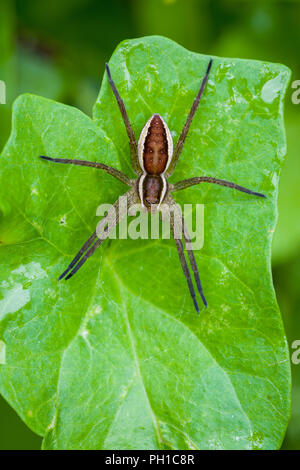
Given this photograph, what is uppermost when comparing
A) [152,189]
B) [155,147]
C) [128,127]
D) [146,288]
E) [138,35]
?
[138,35]

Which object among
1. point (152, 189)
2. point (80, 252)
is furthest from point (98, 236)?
point (152, 189)

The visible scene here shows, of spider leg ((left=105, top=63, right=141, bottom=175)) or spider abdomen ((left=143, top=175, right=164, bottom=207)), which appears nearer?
spider leg ((left=105, top=63, right=141, bottom=175))

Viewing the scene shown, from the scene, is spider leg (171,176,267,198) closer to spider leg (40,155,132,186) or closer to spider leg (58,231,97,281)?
spider leg (40,155,132,186)

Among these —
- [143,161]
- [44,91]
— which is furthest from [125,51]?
[44,91]

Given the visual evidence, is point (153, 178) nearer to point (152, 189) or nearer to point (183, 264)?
point (152, 189)

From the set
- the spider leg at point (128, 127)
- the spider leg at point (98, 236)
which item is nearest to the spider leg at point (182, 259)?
the spider leg at point (98, 236)

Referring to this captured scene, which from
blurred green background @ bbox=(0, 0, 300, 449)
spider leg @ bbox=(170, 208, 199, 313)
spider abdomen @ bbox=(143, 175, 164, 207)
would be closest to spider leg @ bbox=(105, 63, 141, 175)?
spider abdomen @ bbox=(143, 175, 164, 207)

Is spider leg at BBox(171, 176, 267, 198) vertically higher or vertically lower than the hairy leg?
higher

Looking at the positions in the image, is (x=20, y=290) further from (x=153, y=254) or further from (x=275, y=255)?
(x=275, y=255)

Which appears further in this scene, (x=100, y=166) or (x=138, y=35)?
(x=138, y=35)
